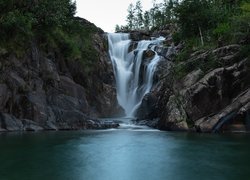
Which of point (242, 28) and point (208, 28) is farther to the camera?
point (208, 28)

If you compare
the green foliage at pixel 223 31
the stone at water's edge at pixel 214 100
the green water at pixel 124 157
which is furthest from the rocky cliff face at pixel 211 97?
the green water at pixel 124 157

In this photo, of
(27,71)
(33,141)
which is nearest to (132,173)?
(33,141)

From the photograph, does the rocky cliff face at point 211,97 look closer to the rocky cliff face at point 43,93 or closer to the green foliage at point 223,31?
the green foliage at point 223,31

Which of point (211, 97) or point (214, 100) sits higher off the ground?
point (211, 97)

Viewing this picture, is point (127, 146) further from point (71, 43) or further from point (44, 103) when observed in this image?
point (71, 43)

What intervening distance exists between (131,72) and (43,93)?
1871cm

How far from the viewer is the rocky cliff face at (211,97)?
3600 cm

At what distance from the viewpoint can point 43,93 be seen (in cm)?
4056

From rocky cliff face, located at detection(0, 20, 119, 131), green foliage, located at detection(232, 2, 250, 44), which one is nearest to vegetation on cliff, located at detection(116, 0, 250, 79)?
green foliage, located at detection(232, 2, 250, 44)

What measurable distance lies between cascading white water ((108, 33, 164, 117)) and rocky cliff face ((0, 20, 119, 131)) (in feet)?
19.9

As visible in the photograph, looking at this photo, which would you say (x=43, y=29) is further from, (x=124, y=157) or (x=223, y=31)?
(x=124, y=157)

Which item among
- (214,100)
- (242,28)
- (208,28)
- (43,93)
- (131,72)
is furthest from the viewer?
(131,72)

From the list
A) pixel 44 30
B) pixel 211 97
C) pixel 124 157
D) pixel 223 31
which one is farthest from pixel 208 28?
pixel 124 157

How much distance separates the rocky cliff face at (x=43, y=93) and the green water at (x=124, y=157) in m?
5.77
